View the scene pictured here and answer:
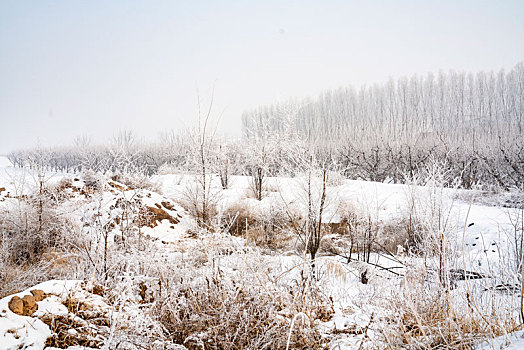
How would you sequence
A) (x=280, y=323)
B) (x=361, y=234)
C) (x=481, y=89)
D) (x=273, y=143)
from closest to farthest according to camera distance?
(x=280, y=323) < (x=361, y=234) < (x=273, y=143) < (x=481, y=89)

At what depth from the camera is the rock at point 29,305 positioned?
7.79 feet

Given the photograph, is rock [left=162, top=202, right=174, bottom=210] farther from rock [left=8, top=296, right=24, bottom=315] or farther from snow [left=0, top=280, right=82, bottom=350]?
rock [left=8, top=296, right=24, bottom=315]

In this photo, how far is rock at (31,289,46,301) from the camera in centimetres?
254

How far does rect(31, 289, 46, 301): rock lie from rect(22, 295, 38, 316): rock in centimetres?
6

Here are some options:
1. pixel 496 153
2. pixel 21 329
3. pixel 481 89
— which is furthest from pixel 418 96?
pixel 21 329

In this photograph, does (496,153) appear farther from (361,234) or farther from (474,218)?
(361,234)

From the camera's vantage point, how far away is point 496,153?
19.0m

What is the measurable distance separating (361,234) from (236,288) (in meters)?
7.10

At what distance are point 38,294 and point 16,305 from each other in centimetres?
23

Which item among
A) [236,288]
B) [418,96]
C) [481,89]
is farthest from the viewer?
[418,96]

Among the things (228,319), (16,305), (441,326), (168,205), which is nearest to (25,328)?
(16,305)

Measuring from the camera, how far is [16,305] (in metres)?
2.34

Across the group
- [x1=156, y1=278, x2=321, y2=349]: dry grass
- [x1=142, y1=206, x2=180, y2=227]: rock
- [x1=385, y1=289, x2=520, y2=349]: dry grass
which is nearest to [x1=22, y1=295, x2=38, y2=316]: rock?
[x1=156, y1=278, x2=321, y2=349]: dry grass

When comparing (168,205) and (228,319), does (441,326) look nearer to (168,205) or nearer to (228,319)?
(228,319)
